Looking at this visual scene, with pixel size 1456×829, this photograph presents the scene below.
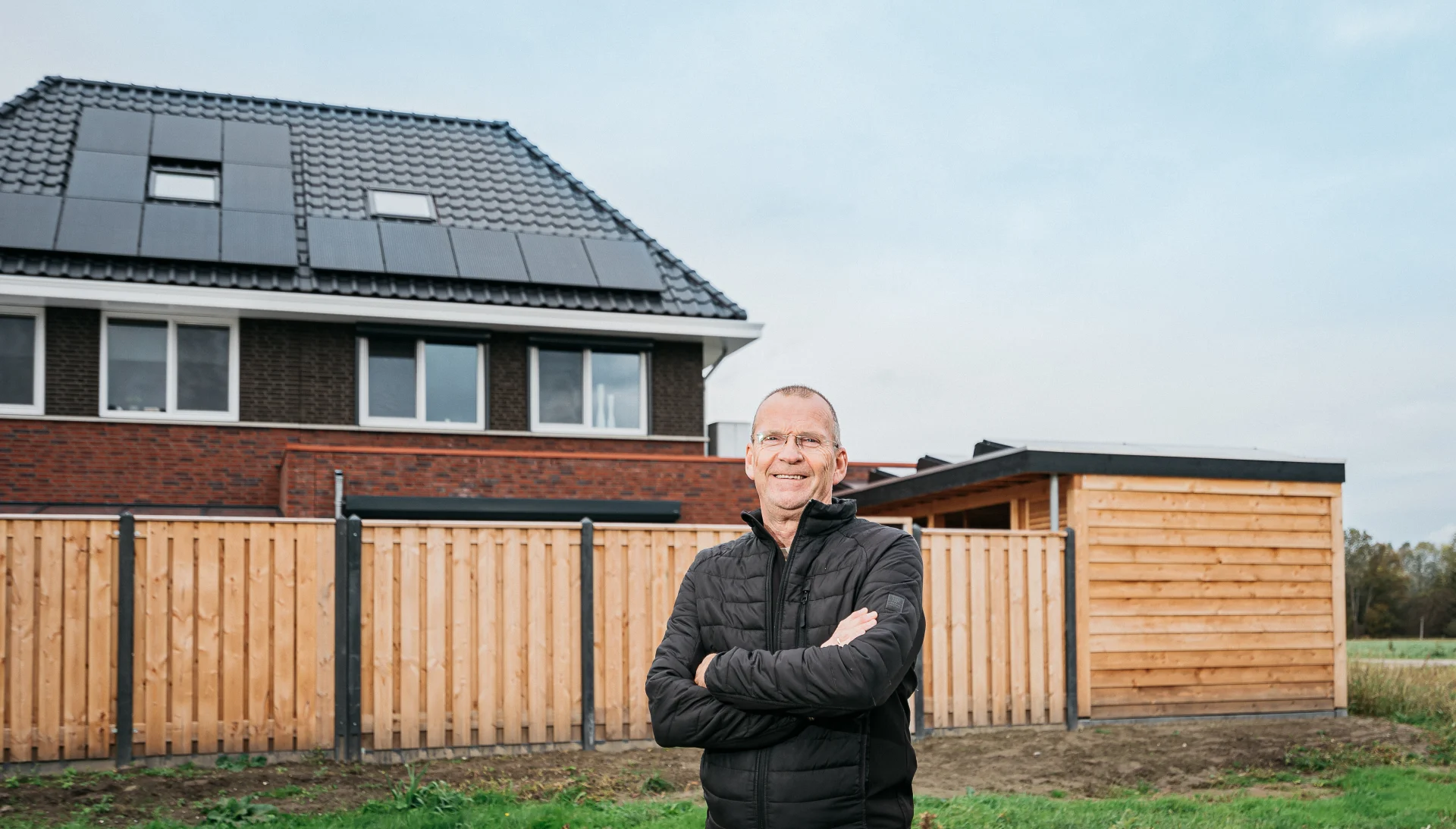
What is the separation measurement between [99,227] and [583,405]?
648 cm

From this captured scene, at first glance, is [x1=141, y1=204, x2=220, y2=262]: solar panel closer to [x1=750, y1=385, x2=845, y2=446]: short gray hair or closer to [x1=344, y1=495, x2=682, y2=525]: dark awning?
[x1=344, y1=495, x2=682, y2=525]: dark awning

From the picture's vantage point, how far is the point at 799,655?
115 inches

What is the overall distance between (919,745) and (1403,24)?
25.3 ft

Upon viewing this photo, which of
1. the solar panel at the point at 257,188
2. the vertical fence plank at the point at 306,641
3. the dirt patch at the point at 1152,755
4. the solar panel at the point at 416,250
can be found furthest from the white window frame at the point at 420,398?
the dirt patch at the point at 1152,755

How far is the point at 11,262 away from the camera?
14.9 meters

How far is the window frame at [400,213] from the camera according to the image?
59.1ft

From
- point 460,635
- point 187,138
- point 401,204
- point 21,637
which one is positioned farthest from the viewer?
point 401,204

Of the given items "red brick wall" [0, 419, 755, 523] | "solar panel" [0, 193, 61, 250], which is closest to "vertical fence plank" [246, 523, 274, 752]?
"red brick wall" [0, 419, 755, 523]

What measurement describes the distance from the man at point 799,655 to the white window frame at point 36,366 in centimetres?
1447

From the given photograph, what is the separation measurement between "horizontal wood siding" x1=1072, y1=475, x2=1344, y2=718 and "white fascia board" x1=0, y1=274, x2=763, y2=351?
287 inches

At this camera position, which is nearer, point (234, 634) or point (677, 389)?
point (234, 634)

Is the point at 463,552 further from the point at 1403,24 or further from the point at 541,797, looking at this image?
the point at 1403,24

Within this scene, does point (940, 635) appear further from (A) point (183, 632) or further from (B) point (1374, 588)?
(B) point (1374, 588)

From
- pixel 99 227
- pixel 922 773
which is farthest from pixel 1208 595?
pixel 99 227
